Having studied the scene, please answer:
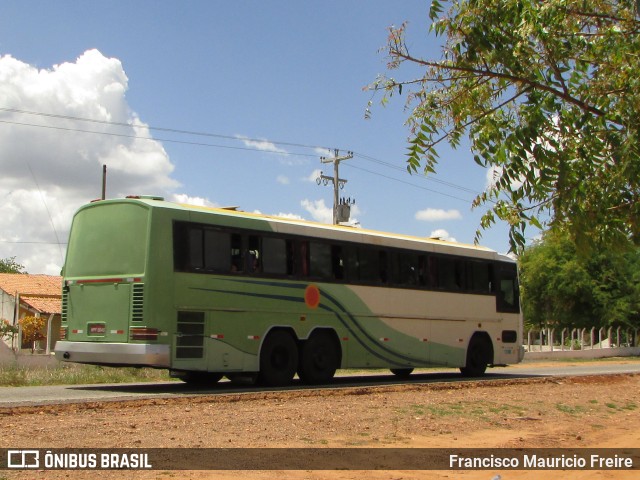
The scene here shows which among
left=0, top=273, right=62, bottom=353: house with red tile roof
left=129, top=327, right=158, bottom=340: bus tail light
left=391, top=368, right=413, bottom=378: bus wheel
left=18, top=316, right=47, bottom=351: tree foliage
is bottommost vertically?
left=391, top=368, right=413, bottom=378: bus wheel

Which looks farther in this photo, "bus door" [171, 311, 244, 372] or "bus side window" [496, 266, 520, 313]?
"bus side window" [496, 266, 520, 313]

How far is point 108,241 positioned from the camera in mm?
16828

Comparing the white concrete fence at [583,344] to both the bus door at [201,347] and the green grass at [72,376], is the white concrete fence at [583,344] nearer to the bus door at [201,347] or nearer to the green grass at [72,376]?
the green grass at [72,376]

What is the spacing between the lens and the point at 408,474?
8594 mm

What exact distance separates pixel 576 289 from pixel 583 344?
6.75 meters

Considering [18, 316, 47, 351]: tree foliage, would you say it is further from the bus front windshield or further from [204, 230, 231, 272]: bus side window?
[204, 230, 231, 272]: bus side window

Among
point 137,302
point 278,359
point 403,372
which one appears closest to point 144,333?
point 137,302

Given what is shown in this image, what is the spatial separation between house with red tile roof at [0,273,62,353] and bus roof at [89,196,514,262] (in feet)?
98.3

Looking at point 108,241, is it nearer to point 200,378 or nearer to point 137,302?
point 137,302

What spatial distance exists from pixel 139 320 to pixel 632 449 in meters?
8.57

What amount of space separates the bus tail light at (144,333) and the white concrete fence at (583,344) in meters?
30.4

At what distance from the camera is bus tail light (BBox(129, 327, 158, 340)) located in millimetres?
15805

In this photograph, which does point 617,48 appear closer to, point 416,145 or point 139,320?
point 416,145

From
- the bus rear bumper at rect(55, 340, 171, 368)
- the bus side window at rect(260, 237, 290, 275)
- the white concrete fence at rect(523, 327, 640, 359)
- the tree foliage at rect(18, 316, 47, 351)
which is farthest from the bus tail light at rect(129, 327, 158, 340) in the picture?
the white concrete fence at rect(523, 327, 640, 359)
